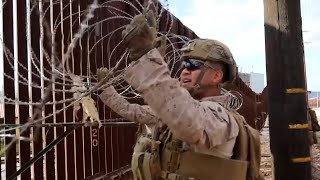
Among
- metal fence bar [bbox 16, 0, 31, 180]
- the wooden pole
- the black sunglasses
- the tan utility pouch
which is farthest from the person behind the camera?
the wooden pole

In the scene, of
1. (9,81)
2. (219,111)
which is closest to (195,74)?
(219,111)

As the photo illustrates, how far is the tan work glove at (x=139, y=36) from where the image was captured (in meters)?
1.68

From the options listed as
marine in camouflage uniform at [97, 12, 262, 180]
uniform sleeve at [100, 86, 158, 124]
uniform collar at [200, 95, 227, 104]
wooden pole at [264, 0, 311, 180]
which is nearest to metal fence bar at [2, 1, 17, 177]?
uniform sleeve at [100, 86, 158, 124]

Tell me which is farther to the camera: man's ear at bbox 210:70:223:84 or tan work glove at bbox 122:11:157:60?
man's ear at bbox 210:70:223:84

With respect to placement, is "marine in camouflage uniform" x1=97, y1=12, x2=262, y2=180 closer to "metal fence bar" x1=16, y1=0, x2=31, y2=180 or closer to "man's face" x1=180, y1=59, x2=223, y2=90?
"man's face" x1=180, y1=59, x2=223, y2=90

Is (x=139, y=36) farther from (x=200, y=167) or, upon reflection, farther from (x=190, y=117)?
(x=200, y=167)

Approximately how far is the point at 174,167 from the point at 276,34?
2.32 meters

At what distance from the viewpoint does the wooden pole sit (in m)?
4.14

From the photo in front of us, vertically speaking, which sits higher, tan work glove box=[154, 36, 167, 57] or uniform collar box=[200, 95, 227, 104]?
tan work glove box=[154, 36, 167, 57]

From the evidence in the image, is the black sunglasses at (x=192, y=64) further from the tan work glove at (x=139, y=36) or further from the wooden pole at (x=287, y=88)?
the wooden pole at (x=287, y=88)

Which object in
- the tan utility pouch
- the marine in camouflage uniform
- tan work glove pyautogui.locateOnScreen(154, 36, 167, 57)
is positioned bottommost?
the tan utility pouch

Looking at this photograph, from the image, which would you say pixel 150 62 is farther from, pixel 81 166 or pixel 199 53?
pixel 81 166

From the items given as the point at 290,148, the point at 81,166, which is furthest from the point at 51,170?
the point at 290,148

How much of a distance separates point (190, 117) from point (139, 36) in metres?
0.32
